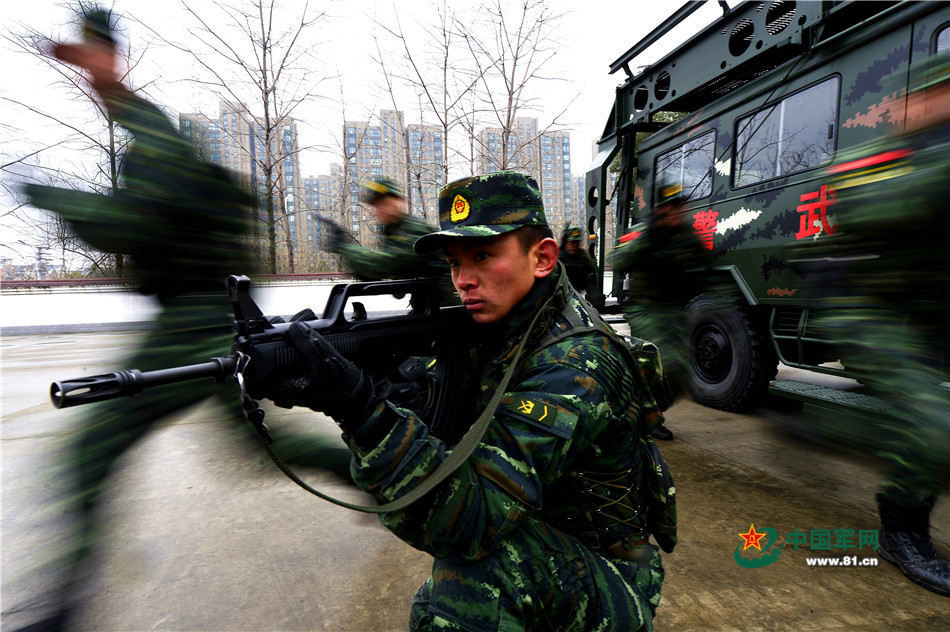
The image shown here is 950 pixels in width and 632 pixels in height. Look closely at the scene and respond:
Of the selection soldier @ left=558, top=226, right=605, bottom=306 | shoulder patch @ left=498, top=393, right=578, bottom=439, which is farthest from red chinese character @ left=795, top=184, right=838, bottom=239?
shoulder patch @ left=498, top=393, right=578, bottom=439

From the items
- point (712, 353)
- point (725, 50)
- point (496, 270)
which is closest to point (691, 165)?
point (725, 50)

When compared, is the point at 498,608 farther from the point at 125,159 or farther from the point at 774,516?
the point at 774,516

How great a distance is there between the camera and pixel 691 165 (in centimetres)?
457

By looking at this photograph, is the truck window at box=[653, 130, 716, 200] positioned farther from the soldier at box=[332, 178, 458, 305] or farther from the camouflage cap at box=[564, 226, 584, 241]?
the soldier at box=[332, 178, 458, 305]

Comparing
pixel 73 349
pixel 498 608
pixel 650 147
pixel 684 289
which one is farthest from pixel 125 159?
pixel 73 349

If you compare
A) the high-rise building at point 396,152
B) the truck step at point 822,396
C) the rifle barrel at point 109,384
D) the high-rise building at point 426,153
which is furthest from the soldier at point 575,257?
the high-rise building at point 426,153

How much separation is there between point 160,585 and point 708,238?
4.42 meters

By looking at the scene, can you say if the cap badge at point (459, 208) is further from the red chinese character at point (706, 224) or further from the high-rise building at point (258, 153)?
the red chinese character at point (706, 224)

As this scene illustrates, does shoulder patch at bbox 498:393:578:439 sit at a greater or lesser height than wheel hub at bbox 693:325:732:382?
greater

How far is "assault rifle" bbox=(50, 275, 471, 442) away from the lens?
91cm

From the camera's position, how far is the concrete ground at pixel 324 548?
1958 millimetres

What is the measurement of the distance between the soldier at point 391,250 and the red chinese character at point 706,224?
2643mm

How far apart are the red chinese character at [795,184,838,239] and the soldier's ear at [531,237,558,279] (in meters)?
2.70

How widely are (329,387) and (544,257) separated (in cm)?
70
